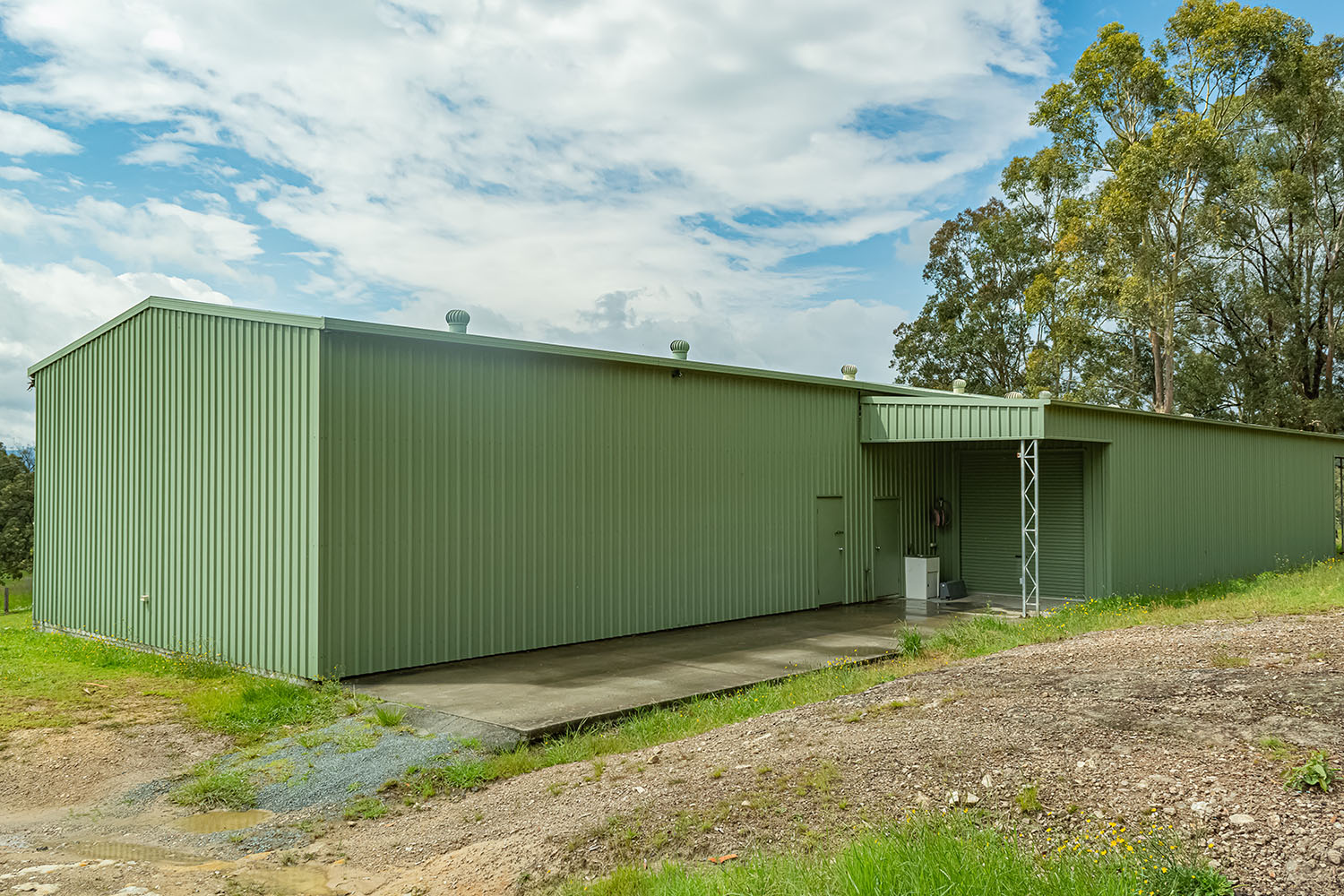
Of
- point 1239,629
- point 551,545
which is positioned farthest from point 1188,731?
point 551,545


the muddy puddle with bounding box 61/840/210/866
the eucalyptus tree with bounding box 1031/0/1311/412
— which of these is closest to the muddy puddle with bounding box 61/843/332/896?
the muddy puddle with bounding box 61/840/210/866

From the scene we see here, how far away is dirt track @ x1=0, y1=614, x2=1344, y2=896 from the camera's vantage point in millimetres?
4938

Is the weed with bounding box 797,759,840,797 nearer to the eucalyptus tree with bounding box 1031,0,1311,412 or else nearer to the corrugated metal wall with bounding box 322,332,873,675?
the corrugated metal wall with bounding box 322,332,873,675

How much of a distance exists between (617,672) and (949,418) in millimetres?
7220

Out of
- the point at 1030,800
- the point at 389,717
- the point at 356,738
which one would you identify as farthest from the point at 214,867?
the point at 1030,800

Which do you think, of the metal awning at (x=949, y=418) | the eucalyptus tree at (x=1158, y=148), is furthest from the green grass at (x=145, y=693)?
the eucalyptus tree at (x=1158, y=148)

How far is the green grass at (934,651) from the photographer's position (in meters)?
7.51

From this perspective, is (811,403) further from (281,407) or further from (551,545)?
(281,407)

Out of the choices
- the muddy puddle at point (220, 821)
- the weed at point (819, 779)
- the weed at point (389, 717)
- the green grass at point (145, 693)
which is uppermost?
the weed at point (819, 779)

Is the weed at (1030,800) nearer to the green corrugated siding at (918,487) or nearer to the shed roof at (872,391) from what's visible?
the shed roof at (872,391)

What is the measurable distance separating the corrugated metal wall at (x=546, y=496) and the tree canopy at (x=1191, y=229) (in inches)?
666

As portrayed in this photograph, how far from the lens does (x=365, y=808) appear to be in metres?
6.51

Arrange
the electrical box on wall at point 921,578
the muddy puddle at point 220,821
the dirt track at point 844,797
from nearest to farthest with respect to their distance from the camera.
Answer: the dirt track at point 844,797
the muddy puddle at point 220,821
the electrical box on wall at point 921,578

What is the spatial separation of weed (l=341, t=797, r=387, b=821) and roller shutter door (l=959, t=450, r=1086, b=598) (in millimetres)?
12665
